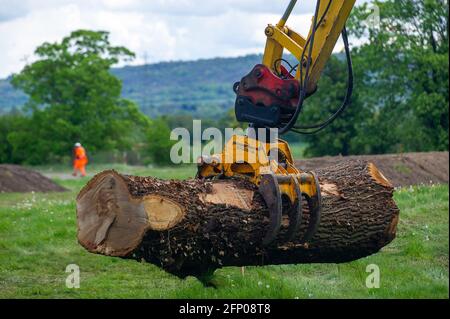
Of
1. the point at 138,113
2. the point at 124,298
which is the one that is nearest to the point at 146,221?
the point at 124,298

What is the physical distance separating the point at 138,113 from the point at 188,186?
149 feet

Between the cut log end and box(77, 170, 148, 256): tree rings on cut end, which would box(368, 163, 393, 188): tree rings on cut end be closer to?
the cut log end

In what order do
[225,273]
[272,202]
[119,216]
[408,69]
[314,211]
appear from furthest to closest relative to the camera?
1. [408,69]
2. [225,273]
3. [314,211]
4. [272,202]
5. [119,216]

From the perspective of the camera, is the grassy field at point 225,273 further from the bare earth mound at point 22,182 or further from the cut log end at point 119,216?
the bare earth mound at point 22,182

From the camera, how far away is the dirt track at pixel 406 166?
22.3 metres

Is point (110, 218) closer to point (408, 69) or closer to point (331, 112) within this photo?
point (408, 69)

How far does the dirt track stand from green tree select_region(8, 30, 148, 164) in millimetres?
28415

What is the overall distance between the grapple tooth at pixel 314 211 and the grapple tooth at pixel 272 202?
444 mm

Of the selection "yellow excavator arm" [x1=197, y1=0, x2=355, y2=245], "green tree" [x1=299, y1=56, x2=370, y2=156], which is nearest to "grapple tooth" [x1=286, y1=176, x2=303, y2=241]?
"yellow excavator arm" [x1=197, y1=0, x2=355, y2=245]

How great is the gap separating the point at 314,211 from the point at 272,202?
1.66ft

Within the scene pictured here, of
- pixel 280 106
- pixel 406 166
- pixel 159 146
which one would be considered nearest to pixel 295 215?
pixel 280 106

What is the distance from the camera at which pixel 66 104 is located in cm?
5159

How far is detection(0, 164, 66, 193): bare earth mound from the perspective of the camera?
25.5 meters

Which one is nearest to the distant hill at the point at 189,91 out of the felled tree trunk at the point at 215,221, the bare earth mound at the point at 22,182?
the bare earth mound at the point at 22,182
